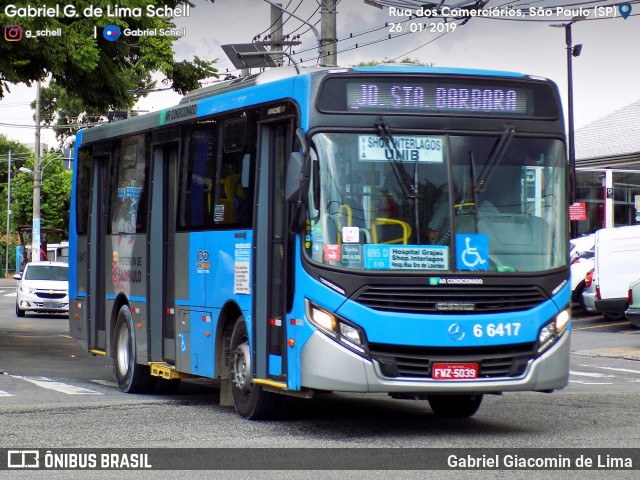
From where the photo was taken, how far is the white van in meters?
28.7

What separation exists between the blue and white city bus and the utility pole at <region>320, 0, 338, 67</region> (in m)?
11.0

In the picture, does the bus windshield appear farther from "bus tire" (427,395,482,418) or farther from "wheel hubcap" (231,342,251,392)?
"bus tire" (427,395,482,418)

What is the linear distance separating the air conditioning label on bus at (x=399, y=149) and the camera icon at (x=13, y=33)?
1146cm

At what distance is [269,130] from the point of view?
12.0m

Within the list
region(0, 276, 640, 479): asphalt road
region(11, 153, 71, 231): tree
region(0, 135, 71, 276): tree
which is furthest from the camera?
region(0, 135, 71, 276): tree

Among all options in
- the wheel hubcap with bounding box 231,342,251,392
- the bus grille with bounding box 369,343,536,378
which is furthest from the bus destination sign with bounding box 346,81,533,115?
the wheel hubcap with bounding box 231,342,251,392

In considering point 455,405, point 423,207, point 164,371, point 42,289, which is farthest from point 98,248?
point 42,289

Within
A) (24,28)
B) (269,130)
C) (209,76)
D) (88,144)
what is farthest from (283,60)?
(269,130)

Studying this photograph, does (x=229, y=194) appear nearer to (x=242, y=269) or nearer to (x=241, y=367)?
(x=242, y=269)

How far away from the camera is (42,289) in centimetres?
3706

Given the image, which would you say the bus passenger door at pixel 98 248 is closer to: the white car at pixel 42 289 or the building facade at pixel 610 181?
the white car at pixel 42 289

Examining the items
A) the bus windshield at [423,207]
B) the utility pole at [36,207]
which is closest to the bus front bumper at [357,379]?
the bus windshield at [423,207]

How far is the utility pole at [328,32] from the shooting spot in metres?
23.5

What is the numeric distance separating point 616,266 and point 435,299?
18878mm
